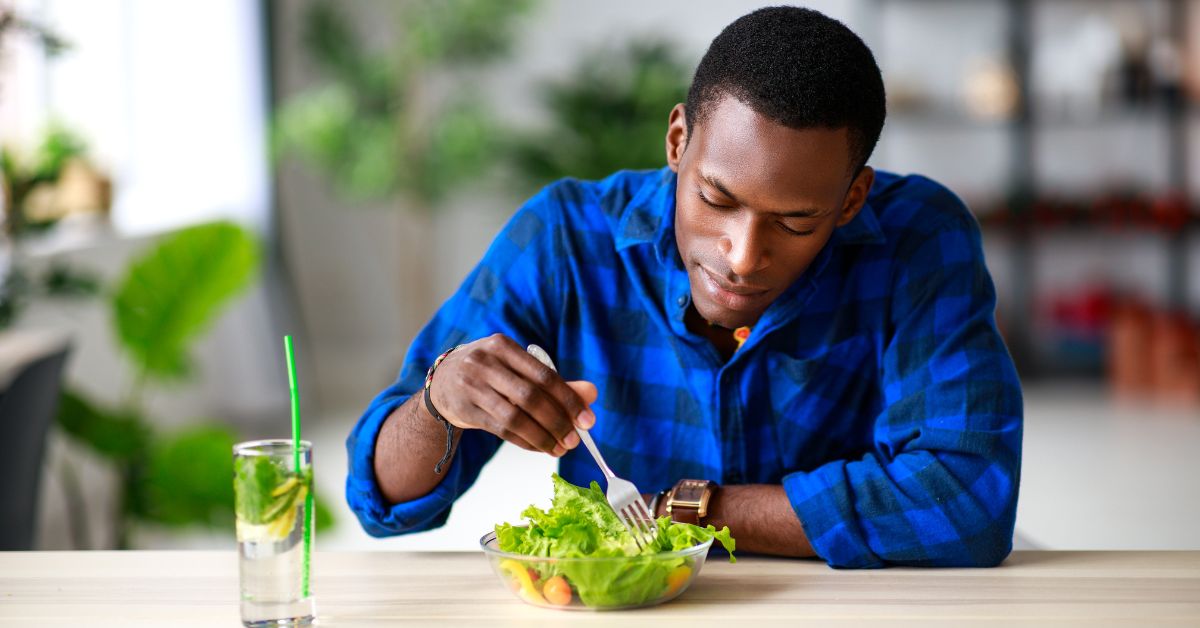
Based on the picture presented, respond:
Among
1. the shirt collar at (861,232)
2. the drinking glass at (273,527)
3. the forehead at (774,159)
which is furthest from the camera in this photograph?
the shirt collar at (861,232)

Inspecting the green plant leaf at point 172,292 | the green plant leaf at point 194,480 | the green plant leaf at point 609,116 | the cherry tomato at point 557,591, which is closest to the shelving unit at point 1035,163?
the green plant leaf at point 609,116

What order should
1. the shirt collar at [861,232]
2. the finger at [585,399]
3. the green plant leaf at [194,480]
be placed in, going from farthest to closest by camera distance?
the green plant leaf at [194,480] < the shirt collar at [861,232] < the finger at [585,399]

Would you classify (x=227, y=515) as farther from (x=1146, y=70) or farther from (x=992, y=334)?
(x=1146, y=70)

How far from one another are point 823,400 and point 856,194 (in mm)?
267

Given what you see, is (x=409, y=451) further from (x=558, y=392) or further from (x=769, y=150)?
(x=769, y=150)

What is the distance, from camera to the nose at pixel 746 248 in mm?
1330

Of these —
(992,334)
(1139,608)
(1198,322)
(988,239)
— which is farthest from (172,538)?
(1198,322)

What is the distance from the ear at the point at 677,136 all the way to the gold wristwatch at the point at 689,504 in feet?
1.27

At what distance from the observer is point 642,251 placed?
1.58 meters

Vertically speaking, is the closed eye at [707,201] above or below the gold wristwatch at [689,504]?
above

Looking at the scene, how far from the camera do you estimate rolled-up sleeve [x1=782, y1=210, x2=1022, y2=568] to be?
4.34 feet

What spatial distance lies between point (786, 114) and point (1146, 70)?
5.98m

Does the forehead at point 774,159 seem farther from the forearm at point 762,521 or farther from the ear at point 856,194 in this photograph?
the forearm at point 762,521

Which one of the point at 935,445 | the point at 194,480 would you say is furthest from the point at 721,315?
the point at 194,480
